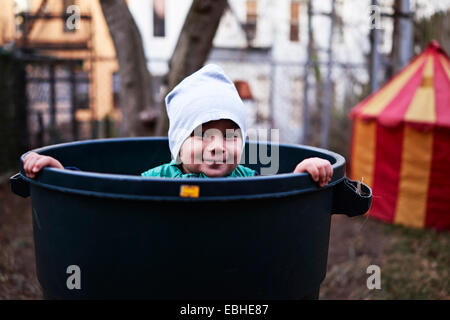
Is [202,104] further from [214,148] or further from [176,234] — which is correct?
[176,234]

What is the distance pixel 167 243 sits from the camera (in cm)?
102

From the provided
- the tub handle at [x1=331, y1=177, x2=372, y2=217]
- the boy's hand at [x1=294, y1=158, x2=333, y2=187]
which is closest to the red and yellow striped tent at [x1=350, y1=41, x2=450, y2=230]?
the tub handle at [x1=331, y1=177, x2=372, y2=217]

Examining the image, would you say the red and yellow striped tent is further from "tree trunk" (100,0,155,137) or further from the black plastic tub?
the black plastic tub

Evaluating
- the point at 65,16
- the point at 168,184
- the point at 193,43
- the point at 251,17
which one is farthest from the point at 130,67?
the point at 251,17

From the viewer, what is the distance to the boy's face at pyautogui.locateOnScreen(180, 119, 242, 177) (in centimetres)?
137

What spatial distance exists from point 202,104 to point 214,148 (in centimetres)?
15

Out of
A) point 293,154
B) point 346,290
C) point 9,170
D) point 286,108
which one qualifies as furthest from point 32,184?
point 286,108

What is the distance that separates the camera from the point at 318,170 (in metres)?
1.13

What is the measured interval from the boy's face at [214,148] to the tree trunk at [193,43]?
5.04 feet

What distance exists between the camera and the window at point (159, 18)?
9.93m

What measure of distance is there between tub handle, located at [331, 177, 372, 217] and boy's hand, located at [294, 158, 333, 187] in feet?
0.62

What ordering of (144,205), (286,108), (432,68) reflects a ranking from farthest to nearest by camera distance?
(286,108) < (432,68) < (144,205)
